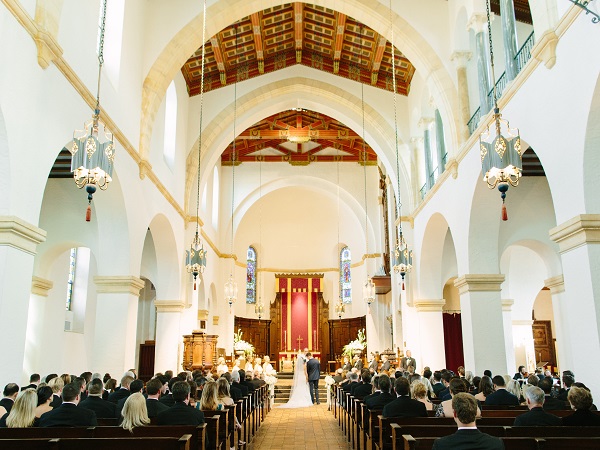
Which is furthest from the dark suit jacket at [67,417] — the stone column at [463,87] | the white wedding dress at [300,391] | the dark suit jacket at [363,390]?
the white wedding dress at [300,391]

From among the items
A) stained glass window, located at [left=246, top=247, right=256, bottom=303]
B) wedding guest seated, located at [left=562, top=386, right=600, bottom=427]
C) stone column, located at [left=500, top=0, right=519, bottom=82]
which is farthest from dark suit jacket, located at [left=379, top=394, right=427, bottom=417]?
stained glass window, located at [left=246, top=247, right=256, bottom=303]

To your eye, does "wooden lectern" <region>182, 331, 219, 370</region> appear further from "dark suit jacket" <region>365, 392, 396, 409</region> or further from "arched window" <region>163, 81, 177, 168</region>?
"dark suit jacket" <region>365, 392, 396, 409</region>

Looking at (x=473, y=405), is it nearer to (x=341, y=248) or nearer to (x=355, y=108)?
(x=355, y=108)

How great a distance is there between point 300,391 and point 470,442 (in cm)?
1371

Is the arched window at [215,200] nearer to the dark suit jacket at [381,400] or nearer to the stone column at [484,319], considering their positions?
the stone column at [484,319]

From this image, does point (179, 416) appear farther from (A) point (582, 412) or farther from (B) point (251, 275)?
(B) point (251, 275)

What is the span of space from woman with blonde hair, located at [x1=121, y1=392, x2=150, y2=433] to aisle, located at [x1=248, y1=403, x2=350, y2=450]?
15.3 ft

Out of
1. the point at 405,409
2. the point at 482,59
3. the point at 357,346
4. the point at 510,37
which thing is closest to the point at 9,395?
the point at 405,409

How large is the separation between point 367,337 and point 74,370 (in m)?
12.5

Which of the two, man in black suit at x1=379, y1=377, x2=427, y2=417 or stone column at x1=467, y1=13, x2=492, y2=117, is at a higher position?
stone column at x1=467, y1=13, x2=492, y2=117

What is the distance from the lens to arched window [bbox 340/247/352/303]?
1106 inches

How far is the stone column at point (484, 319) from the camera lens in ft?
36.9

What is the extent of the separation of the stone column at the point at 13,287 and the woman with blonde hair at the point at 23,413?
1689mm

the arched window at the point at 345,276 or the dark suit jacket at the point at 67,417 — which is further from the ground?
the arched window at the point at 345,276
